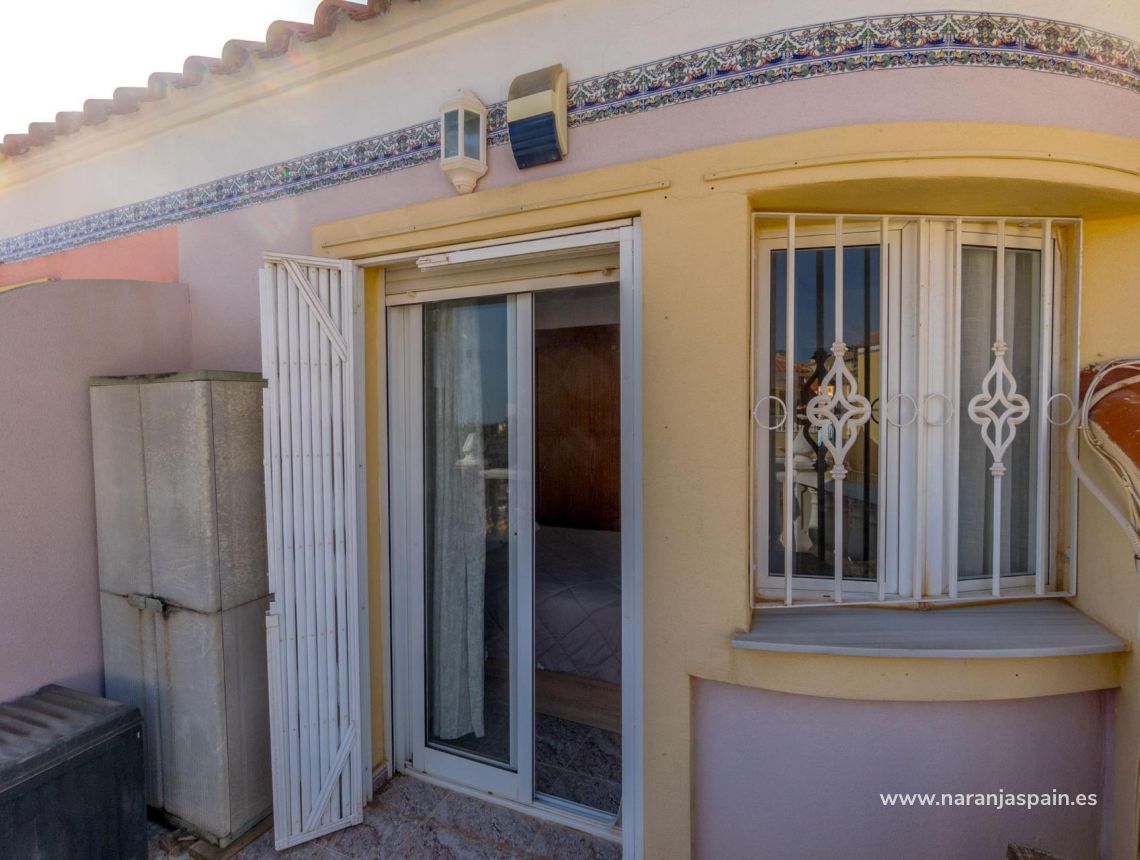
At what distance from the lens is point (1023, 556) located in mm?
2705

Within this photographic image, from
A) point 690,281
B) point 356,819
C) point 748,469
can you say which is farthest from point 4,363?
point 748,469

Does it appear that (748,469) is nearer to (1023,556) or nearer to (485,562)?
(1023,556)

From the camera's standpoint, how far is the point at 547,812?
3326 mm

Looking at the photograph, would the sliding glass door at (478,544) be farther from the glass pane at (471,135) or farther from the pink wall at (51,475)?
the pink wall at (51,475)

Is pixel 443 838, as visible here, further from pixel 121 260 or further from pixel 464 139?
pixel 121 260

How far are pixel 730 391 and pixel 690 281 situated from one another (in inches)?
19.9

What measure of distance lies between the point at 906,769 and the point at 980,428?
4.97 feet

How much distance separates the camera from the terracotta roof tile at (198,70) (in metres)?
3.08

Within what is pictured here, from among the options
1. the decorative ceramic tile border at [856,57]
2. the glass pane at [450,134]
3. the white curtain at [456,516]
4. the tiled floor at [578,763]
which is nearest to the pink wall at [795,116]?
the decorative ceramic tile border at [856,57]

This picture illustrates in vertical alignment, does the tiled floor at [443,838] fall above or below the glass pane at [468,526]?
below

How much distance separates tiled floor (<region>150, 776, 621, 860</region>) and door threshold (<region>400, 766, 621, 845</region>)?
28 mm

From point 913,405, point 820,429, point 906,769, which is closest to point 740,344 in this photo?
point 820,429

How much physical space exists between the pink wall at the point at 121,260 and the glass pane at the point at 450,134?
2.43m

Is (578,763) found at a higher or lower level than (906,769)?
lower
